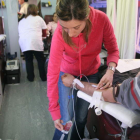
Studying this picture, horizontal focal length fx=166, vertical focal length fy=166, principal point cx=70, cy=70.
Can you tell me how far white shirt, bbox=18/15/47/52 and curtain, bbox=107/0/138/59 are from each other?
1284mm

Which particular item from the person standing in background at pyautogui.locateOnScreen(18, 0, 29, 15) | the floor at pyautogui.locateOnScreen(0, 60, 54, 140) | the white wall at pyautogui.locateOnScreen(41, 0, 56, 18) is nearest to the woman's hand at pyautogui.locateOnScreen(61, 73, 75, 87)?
Answer: the floor at pyautogui.locateOnScreen(0, 60, 54, 140)

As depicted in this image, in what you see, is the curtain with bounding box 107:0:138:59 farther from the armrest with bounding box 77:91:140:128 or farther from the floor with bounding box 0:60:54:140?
the armrest with bounding box 77:91:140:128

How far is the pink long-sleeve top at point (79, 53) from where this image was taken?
967mm

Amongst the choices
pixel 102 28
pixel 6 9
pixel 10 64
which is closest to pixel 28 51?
pixel 10 64

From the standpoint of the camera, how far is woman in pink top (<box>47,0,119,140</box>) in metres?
0.82

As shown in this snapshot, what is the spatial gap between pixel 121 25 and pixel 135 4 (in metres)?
0.40

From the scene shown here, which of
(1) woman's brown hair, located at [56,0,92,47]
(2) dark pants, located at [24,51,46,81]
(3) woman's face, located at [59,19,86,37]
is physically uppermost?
(1) woman's brown hair, located at [56,0,92,47]

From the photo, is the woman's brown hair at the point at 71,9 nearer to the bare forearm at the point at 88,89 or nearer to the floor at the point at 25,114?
the bare forearm at the point at 88,89

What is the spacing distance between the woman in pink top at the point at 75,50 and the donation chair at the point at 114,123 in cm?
13

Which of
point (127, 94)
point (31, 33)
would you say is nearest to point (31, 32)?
point (31, 33)

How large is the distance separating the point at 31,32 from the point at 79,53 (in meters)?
1.90

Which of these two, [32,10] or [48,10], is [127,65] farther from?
[48,10]

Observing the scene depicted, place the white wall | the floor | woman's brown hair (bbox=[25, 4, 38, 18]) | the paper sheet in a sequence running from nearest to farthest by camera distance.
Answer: the floor < the paper sheet < woman's brown hair (bbox=[25, 4, 38, 18]) < the white wall

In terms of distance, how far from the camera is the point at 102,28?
41.8 inches
